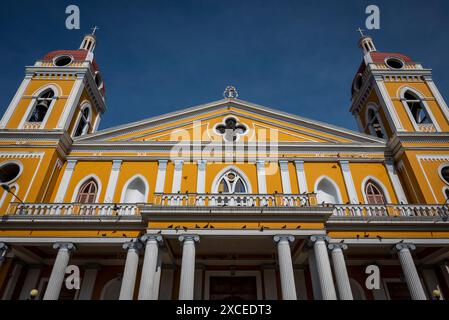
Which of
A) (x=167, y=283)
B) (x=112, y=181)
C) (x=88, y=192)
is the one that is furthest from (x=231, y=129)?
(x=167, y=283)

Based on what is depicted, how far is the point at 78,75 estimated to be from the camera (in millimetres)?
19594

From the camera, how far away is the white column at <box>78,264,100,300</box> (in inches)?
550

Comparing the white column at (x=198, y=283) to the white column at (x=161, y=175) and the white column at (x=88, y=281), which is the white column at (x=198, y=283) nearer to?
the white column at (x=161, y=175)

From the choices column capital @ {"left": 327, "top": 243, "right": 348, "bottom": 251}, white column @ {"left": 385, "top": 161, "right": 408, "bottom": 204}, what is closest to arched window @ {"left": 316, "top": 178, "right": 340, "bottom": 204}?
white column @ {"left": 385, "top": 161, "right": 408, "bottom": 204}

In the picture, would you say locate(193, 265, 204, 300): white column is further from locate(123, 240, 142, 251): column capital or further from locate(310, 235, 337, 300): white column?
locate(310, 235, 337, 300): white column

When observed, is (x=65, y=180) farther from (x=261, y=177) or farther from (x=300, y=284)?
(x=300, y=284)

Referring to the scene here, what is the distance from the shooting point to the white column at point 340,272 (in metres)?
11.2

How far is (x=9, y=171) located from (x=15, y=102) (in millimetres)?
4931

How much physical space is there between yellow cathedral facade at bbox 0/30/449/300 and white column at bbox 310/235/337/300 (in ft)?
0.15

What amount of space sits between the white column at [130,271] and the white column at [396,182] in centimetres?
1366

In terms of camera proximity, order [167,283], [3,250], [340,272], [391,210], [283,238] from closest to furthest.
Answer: [340,272]
[283,238]
[3,250]
[391,210]
[167,283]

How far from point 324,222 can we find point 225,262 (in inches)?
214

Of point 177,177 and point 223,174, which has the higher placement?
point 223,174

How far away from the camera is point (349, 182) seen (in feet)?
53.7
